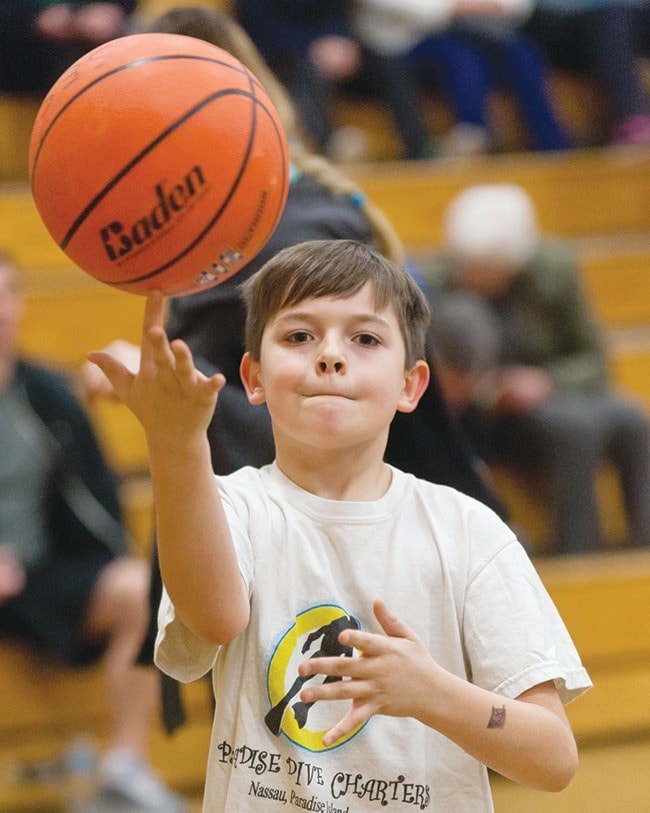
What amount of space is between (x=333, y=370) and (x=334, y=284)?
0.09 m

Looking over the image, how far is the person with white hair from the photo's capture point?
326cm

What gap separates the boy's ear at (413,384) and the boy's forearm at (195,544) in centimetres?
24

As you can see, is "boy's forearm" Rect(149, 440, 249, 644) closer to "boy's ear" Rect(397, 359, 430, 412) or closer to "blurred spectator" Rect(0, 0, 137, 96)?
"boy's ear" Rect(397, 359, 430, 412)

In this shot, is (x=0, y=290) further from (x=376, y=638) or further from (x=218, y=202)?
(x=376, y=638)

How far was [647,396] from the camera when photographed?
402 centimetres

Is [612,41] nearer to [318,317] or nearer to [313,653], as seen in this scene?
[318,317]

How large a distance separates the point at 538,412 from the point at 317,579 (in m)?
2.25

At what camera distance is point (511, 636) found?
113cm

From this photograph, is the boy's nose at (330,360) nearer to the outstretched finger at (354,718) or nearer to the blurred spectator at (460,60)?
the outstretched finger at (354,718)

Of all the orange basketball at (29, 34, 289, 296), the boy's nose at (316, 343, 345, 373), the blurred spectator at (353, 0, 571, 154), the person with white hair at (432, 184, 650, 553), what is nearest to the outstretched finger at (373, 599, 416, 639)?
the boy's nose at (316, 343, 345, 373)

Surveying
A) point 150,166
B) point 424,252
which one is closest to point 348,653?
point 150,166

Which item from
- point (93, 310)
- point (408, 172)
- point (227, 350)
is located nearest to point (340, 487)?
point (227, 350)

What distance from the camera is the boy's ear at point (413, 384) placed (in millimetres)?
1204

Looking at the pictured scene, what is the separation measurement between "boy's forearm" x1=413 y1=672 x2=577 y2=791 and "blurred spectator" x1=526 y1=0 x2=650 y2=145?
392 cm
